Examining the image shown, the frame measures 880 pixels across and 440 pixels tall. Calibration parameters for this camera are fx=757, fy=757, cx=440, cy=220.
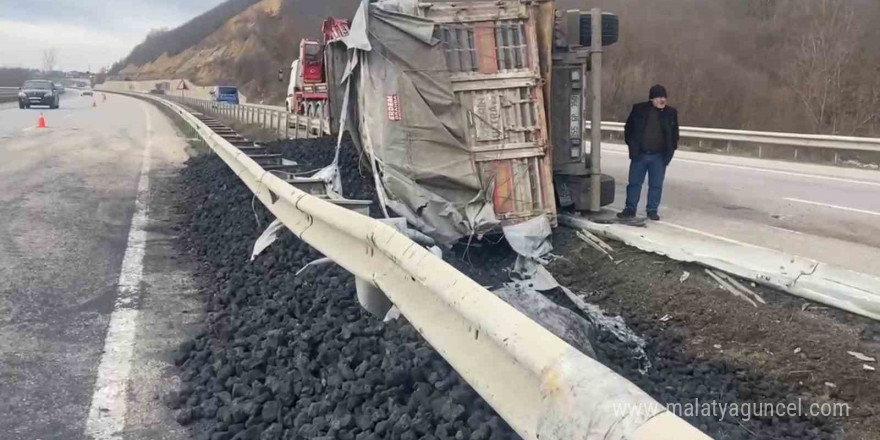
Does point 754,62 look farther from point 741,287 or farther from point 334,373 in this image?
point 334,373

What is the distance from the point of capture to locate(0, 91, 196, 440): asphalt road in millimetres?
3613

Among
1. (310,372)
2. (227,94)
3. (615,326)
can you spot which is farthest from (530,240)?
(227,94)

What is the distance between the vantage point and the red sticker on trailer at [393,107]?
7688 mm

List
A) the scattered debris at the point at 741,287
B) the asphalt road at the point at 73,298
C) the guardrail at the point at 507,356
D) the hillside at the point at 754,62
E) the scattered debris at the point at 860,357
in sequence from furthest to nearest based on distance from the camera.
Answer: the hillside at the point at 754,62 < the scattered debris at the point at 741,287 < the scattered debris at the point at 860,357 < the asphalt road at the point at 73,298 < the guardrail at the point at 507,356

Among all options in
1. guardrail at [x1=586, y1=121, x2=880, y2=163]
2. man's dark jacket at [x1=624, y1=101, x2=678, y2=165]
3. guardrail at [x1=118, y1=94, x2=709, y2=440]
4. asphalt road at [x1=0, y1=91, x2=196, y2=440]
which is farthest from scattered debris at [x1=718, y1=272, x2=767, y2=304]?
guardrail at [x1=586, y1=121, x2=880, y2=163]

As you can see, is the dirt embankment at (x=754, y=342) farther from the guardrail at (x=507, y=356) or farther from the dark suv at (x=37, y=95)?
the dark suv at (x=37, y=95)

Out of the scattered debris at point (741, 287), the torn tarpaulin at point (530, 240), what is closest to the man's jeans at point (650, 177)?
the torn tarpaulin at point (530, 240)

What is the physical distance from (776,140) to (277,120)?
46.2 ft

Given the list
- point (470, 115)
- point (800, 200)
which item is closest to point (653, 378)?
point (470, 115)

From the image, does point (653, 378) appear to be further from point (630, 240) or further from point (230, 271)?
point (230, 271)

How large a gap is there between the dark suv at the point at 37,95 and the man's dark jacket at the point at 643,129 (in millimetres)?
40015

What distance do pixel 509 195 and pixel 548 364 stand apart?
5765 millimetres

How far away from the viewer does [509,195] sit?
25.9ft

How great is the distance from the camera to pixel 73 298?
5328 millimetres
